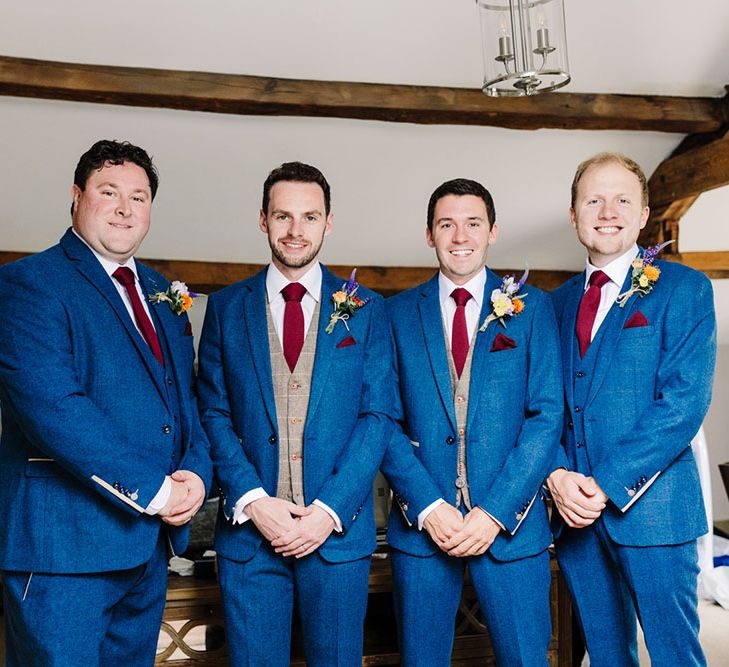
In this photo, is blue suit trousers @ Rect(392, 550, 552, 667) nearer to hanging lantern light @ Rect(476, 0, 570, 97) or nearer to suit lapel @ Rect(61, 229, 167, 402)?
suit lapel @ Rect(61, 229, 167, 402)

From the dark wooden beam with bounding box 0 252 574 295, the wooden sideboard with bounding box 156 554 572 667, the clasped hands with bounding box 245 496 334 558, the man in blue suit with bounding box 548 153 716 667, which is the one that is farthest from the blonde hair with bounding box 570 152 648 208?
the dark wooden beam with bounding box 0 252 574 295

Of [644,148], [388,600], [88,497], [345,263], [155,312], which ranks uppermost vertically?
[644,148]

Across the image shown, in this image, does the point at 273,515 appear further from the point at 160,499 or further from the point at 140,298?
the point at 140,298

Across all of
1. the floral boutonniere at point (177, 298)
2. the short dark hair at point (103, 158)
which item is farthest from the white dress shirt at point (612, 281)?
the short dark hair at point (103, 158)

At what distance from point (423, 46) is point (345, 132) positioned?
39.1 inches

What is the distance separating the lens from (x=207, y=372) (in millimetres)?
2775

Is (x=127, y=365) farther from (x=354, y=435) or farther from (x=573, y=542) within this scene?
(x=573, y=542)

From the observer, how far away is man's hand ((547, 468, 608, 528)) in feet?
8.57

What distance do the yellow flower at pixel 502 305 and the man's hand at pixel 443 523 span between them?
60 cm

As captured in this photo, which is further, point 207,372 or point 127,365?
point 207,372

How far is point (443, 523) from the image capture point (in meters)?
2.60

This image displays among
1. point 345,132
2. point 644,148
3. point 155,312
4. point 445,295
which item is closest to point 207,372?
point 155,312

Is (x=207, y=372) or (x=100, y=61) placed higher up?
(x=100, y=61)

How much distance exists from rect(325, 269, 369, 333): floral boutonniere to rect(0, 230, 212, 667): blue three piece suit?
537mm
